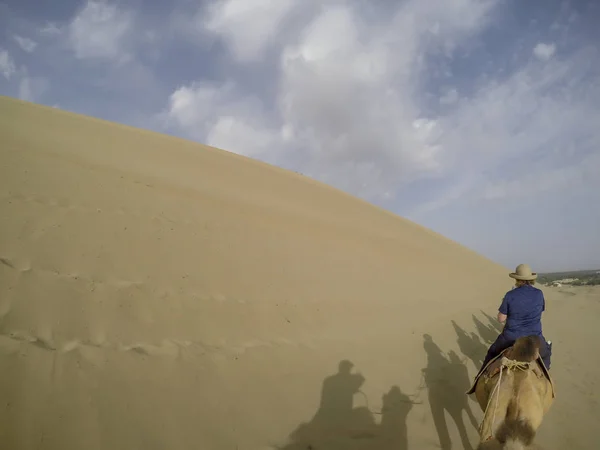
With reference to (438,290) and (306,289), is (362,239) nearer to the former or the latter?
(438,290)

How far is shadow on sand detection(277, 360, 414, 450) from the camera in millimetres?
4203

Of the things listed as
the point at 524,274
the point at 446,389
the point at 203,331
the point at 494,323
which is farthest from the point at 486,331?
the point at 203,331

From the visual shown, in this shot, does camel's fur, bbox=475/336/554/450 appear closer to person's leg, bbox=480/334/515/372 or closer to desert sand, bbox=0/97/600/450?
person's leg, bbox=480/334/515/372

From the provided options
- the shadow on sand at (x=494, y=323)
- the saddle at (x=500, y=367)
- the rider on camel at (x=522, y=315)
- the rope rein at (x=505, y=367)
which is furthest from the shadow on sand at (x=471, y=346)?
the rope rein at (x=505, y=367)

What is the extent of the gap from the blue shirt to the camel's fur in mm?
830

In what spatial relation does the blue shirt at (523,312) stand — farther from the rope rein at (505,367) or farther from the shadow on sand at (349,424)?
the shadow on sand at (349,424)

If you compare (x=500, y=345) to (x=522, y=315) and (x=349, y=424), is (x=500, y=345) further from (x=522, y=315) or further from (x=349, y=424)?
(x=349, y=424)

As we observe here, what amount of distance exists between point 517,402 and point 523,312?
159 cm

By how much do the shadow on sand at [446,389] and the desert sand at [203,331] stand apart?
34mm

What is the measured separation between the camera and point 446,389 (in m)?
6.00

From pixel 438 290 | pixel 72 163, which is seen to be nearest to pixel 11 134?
pixel 72 163

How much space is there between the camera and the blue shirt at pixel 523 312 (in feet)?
15.3

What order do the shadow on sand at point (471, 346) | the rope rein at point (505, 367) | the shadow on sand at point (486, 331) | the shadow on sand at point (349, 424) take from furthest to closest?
1. the shadow on sand at point (486, 331)
2. the shadow on sand at point (471, 346)
3. the shadow on sand at point (349, 424)
4. the rope rein at point (505, 367)

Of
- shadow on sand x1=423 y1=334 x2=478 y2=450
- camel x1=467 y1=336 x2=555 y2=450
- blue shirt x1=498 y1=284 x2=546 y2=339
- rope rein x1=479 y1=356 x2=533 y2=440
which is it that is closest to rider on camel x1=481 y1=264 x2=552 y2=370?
blue shirt x1=498 y1=284 x2=546 y2=339
